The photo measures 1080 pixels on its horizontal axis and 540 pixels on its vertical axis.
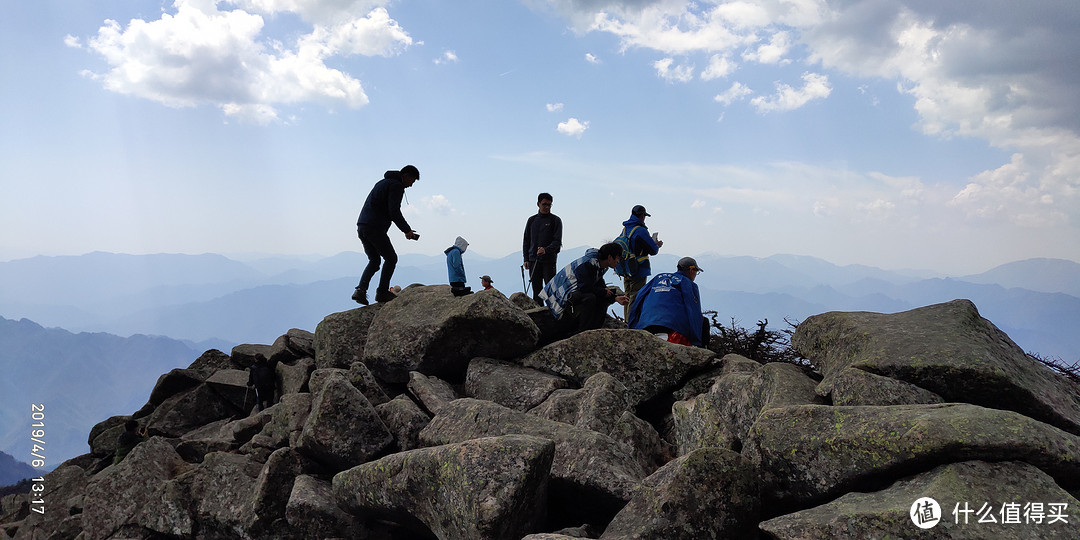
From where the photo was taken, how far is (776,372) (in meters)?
10.2

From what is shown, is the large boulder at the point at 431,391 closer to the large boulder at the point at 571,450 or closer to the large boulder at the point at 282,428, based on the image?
the large boulder at the point at 571,450

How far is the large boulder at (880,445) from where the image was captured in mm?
6590

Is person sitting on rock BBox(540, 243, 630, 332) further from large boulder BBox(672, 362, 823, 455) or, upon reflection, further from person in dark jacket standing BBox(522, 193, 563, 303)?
large boulder BBox(672, 362, 823, 455)

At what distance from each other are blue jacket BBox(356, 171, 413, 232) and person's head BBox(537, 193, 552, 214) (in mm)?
4597

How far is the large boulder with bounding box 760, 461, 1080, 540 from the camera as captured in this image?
5840 mm

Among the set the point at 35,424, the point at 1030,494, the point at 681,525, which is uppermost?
the point at 1030,494

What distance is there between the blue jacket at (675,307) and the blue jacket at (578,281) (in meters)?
1.49

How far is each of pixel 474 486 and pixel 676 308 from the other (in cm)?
791

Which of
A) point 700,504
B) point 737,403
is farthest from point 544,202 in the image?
point 700,504

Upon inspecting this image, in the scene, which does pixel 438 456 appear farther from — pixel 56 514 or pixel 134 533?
pixel 56 514

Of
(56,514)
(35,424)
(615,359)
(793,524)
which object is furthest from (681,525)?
(35,424)

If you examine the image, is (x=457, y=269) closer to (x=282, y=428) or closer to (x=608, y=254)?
(x=608, y=254)

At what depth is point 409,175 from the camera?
16.9 meters

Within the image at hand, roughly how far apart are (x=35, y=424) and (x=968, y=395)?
87.3ft
